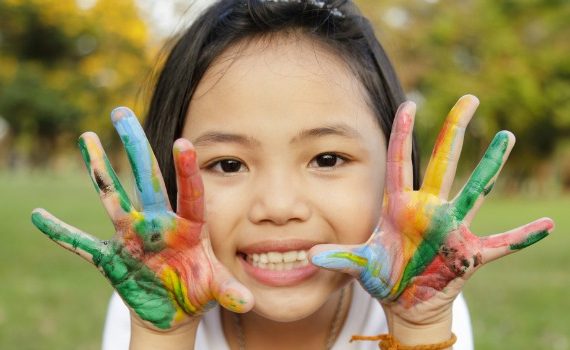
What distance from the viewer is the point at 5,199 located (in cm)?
1421

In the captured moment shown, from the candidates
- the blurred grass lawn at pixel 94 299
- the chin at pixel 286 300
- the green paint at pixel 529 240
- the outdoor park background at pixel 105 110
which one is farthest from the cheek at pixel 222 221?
the blurred grass lawn at pixel 94 299

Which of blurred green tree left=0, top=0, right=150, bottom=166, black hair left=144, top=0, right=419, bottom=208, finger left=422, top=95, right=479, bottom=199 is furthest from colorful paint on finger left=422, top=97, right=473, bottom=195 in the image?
blurred green tree left=0, top=0, right=150, bottom=166

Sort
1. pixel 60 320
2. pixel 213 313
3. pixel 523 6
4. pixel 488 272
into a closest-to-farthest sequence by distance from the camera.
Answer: pixel 213 313, pixel 60 320, pixel 488 272, pixel 523 6

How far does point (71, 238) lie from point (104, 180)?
0.19 meters

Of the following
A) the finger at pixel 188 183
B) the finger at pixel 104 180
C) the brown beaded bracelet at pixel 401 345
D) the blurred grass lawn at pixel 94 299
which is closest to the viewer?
the finger at pixel 188 183

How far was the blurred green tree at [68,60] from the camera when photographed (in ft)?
19.0

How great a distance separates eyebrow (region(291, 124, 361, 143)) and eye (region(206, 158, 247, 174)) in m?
0.18

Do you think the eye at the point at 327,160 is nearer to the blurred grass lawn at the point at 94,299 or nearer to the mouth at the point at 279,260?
the mouth at the point at 279,260

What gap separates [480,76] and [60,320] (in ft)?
42.5

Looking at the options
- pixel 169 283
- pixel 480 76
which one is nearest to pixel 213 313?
pixel 169 283

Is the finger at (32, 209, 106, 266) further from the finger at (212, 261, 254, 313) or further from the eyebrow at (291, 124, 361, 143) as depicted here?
the eyebrow at (291, 124, 361, 143)

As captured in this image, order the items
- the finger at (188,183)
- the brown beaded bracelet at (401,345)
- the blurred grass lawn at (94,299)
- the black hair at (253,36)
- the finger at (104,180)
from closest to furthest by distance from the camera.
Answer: the finger at (188,183)
the finger at (104,180)
the brown beaded bracelet at (401,345)
the black hair at (253,36)
the blurred grass lawn at (94,299)

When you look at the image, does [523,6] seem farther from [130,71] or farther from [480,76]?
[480,76]

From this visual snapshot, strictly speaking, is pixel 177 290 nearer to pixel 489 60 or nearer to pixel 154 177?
pixel 154 177
